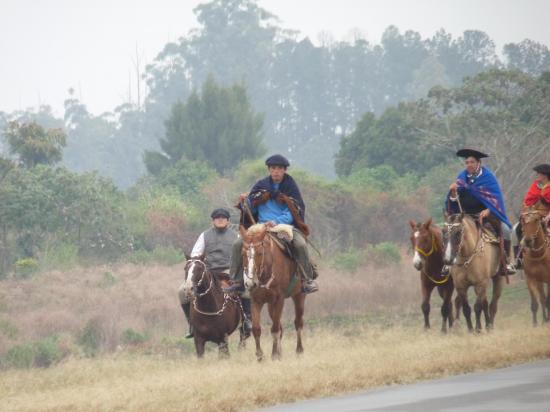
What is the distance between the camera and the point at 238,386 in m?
13.9

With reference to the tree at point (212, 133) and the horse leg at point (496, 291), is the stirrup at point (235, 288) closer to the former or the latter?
the horse leg at point (496, 291)

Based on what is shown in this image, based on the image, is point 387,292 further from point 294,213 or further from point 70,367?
point 294,213

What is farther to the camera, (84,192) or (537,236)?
(84,192)

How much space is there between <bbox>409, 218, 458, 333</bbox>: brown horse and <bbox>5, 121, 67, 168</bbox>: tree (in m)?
A: 38.2

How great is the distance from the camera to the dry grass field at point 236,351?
45.9ft

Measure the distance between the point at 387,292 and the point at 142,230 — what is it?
69.7 ft

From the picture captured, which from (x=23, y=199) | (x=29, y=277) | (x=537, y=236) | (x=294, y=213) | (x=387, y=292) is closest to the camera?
(x=294, y=213)

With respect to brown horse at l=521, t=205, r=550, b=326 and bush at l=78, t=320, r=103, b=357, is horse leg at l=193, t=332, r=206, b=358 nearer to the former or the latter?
brown horse at l=521, t=205, r=550, b=326

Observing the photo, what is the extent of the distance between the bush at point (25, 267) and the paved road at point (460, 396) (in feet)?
101

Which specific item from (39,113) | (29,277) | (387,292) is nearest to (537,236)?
(387,292)

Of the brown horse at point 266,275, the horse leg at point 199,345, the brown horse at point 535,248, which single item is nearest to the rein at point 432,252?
the brown horse at point 535,248

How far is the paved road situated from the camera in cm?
1195

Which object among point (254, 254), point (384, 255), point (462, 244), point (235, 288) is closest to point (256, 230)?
point (254, 254)

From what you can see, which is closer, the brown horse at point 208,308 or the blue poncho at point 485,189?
the brown horse at point 208,308
